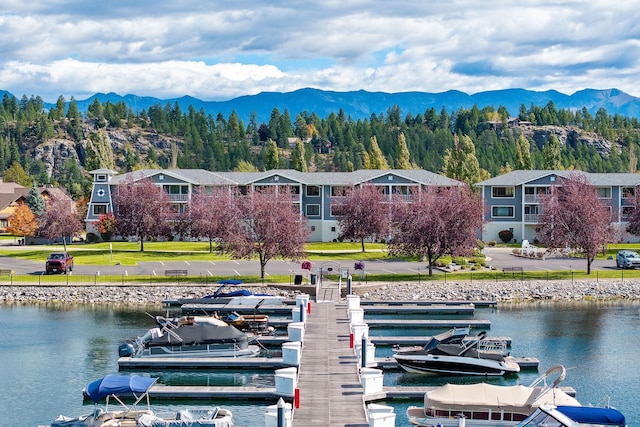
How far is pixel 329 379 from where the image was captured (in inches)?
1485

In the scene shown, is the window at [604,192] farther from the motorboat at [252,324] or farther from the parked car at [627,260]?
the motorboat at [252,324]

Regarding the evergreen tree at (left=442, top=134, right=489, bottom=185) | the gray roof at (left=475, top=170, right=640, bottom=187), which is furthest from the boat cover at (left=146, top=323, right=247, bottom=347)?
the evergreen tree at (left=442, top=134, right=489, bottom=185)

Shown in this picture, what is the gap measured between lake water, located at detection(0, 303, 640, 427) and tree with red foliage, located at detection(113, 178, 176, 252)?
102ft

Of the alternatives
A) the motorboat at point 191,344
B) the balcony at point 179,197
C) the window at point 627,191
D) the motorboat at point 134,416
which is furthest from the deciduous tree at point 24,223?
the motorboat at point 134,416

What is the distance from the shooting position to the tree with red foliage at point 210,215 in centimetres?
8556

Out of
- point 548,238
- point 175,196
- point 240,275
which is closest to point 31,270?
point 240,275

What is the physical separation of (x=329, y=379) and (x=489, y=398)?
7.23 meters

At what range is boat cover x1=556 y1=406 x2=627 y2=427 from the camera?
29734 mm

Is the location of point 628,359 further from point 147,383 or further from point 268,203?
point 268,203

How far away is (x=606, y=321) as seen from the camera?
5784 cm

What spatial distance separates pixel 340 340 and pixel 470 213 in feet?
92.9

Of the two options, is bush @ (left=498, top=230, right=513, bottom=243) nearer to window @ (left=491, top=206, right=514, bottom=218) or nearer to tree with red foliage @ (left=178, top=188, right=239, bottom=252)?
window @ (left=491, top=206, right=514, bottom=218)

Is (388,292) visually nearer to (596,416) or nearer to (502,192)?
(596,416)

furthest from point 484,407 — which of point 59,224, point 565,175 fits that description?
point 565,175
